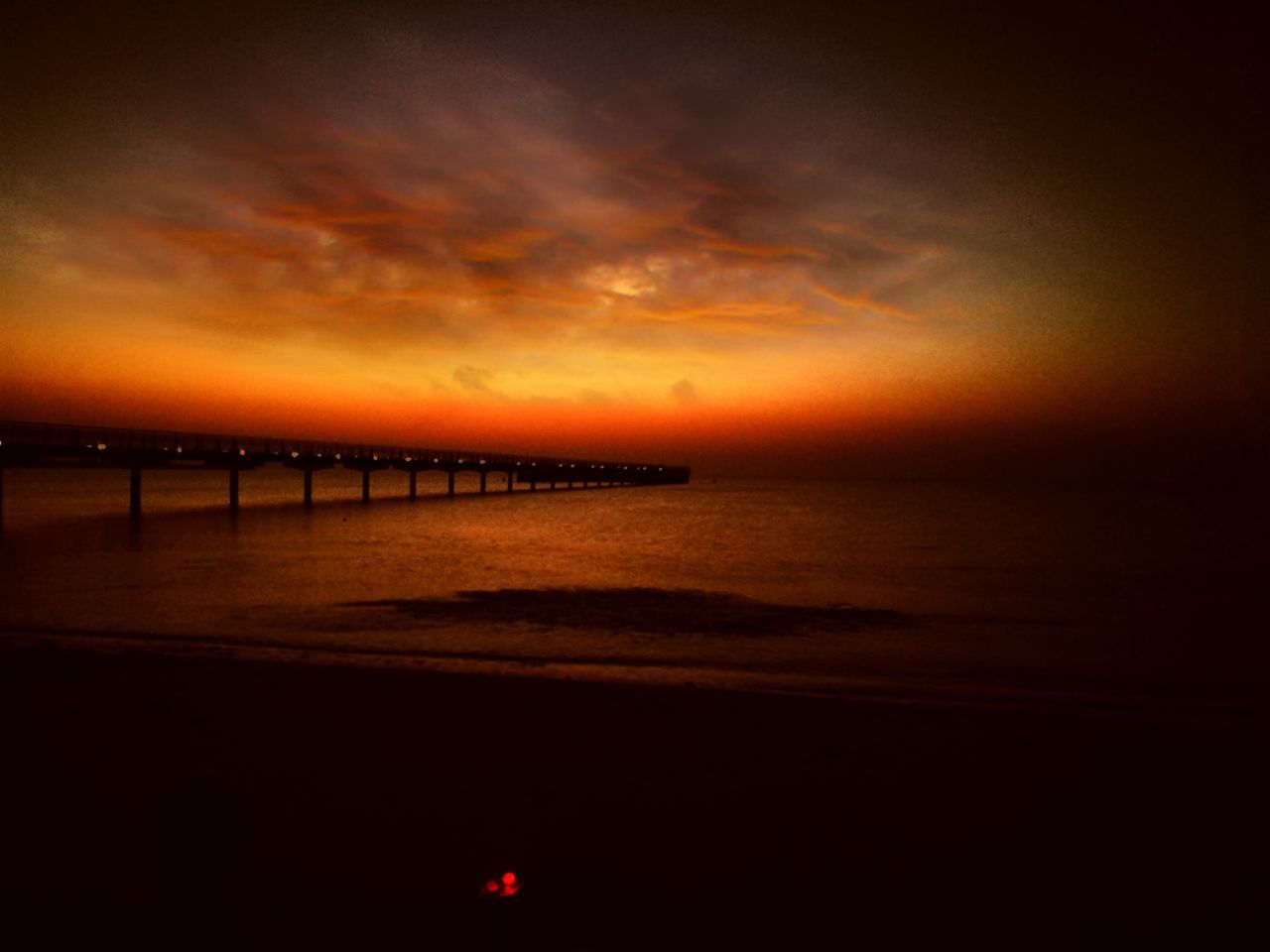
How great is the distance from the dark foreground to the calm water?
3211 millimetres

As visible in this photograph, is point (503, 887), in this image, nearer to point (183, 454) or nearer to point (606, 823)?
point (606, 823)

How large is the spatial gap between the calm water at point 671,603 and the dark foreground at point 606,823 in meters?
3.21

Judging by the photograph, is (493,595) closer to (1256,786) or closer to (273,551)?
(273,551)

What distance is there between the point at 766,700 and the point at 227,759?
449 centimetres

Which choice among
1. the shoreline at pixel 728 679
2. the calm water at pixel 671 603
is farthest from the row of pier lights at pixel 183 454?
the shoreline at pixel 728 679

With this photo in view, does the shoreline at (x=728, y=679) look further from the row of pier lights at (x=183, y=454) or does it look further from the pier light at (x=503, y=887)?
the row of pier lights at (x=183, y=454)

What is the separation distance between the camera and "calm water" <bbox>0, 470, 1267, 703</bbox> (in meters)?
A: 11.5

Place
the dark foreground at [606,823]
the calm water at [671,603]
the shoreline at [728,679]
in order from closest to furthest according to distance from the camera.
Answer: the dark foreground at [606,823] → the shoreline at [728,679] → the calm water at [671,603]

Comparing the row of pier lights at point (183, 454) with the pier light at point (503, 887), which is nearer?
the pier light at point (503, 887)

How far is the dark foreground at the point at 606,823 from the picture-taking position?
3.53 m

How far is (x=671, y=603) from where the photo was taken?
57.3 feet

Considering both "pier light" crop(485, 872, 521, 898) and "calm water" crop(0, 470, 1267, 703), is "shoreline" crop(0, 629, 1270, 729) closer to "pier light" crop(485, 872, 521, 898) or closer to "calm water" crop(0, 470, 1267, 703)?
"calm water" crop(0, 470, 1267, 703)

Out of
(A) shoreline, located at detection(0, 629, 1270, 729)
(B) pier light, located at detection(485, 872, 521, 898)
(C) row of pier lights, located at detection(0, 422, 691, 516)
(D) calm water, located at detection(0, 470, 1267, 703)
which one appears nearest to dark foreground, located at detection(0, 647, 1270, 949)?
(B) pier light, located at detection(485, 872, 521, 898)

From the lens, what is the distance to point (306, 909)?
11.9ft
